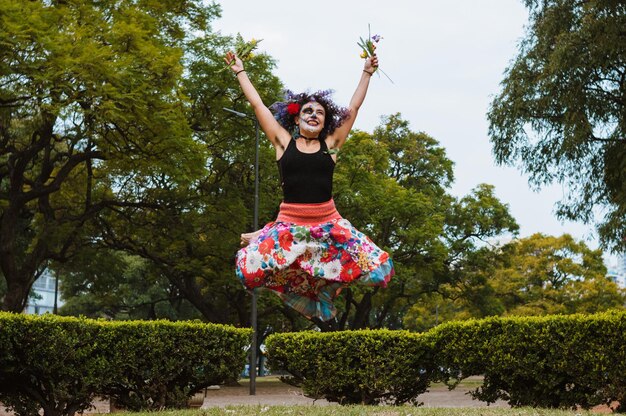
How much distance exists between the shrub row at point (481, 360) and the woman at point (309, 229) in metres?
5.24

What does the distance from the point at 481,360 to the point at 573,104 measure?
966 centimetres

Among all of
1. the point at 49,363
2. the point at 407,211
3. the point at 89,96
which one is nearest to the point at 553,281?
the point at 407,211

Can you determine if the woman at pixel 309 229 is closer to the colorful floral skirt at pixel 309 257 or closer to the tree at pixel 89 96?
the colorful floral skirt at pixel 309 257

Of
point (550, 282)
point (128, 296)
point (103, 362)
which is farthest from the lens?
point (550, 282)

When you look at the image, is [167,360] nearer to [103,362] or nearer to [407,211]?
[103,362]

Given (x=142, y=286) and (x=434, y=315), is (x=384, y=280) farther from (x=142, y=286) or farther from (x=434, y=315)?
(x=434, y=315)

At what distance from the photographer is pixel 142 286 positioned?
43.6 metres

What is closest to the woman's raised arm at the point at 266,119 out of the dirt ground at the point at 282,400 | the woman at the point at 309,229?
the woman at the point at 309,229

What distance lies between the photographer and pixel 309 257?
678 centimetres

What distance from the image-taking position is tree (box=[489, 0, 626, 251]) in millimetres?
19094

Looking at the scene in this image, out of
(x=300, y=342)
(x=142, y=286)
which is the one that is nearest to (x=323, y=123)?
(x=300, y=342)

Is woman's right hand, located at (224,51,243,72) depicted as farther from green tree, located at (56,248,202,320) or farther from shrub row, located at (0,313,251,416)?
green tree, located at (56,248,202,320)

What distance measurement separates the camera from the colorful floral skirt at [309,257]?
Result: 6730 millimetres

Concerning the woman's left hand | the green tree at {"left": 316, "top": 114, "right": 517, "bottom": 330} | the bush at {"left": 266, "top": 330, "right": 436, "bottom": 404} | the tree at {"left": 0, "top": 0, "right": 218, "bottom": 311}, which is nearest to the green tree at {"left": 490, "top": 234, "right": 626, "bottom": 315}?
the green tree at {"left": 316, "top": 114, "right": 517, "bottom": 330}
